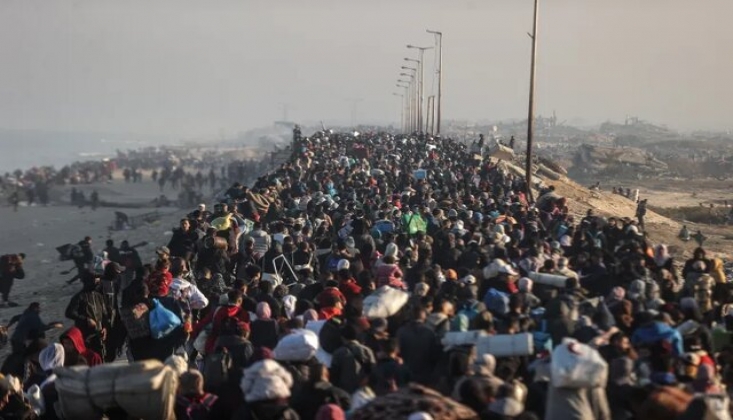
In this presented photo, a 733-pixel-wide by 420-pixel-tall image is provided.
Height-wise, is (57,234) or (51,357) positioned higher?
(51,357)

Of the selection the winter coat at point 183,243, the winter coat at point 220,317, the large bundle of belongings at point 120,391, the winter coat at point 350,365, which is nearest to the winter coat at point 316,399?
the winter coat at point 350,365

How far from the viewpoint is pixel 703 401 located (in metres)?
5.45

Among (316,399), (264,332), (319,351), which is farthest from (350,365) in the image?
(264,332)

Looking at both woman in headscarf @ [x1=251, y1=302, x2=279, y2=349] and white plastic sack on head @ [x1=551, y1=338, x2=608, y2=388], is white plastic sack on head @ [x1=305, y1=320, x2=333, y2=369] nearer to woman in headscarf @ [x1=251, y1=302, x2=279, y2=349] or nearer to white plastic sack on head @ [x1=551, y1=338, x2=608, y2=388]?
Answer: woman in headscarf @ [x1=251, y1=302, x2=279, y2=349]

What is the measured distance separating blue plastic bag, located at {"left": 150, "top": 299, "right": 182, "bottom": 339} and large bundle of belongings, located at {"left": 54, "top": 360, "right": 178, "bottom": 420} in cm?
332

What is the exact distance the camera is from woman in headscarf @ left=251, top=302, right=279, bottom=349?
8.39 metres

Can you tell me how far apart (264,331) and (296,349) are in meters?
1.38

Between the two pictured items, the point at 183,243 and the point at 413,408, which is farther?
the point at 183,243

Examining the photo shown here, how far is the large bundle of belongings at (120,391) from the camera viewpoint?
6113 millimetres

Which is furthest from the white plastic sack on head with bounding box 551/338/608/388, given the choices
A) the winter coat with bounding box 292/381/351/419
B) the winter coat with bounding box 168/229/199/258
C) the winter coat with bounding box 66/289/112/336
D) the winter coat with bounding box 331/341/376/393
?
the winter coat with bounding box 168/229/199/258

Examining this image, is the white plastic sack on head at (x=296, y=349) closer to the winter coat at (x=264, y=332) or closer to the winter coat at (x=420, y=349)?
the winter coat at (x=420, y=349)

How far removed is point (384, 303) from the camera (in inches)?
355

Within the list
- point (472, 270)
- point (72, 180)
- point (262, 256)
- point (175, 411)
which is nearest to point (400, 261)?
point (472, 270)

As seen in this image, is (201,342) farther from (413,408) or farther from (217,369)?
(413,408)
